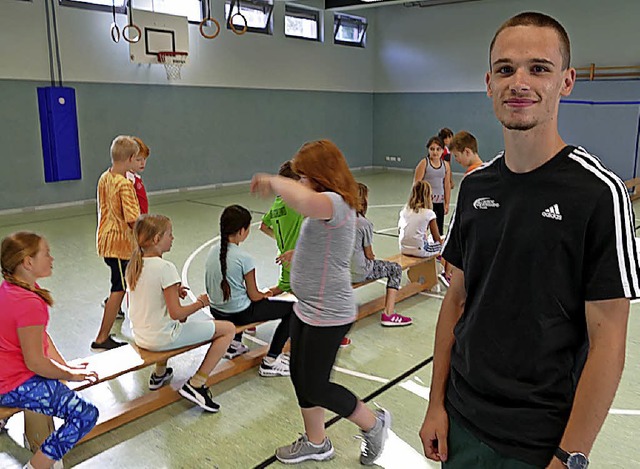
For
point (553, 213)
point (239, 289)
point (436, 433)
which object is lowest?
point (239, 289)

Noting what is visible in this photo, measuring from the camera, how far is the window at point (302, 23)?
43.3 feet

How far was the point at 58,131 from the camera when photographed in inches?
374

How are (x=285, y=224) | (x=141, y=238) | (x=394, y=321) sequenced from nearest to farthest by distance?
1. (x=141, y=238)
2. (x=285, y=224)
3. (x=394, y=321)

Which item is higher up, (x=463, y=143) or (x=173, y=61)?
(x=173, y=61)

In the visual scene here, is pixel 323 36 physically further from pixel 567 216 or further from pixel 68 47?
pixel 567 216

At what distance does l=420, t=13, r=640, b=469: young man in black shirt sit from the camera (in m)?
1.21

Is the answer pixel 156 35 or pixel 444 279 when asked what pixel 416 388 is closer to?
pixel 444 279

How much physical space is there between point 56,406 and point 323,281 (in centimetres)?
134

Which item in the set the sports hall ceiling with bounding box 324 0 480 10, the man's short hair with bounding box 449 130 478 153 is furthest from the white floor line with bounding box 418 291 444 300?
the sports hall ceiling with bounding box 324 0 480 10

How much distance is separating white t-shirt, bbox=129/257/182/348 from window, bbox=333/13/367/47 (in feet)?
41.0

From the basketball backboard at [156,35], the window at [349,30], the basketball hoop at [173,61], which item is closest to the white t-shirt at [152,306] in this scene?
the basketball backboard at [156,35]

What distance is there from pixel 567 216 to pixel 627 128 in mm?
12724

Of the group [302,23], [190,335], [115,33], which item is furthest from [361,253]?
[302,23]

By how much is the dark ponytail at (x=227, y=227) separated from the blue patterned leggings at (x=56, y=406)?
3.68 feet
